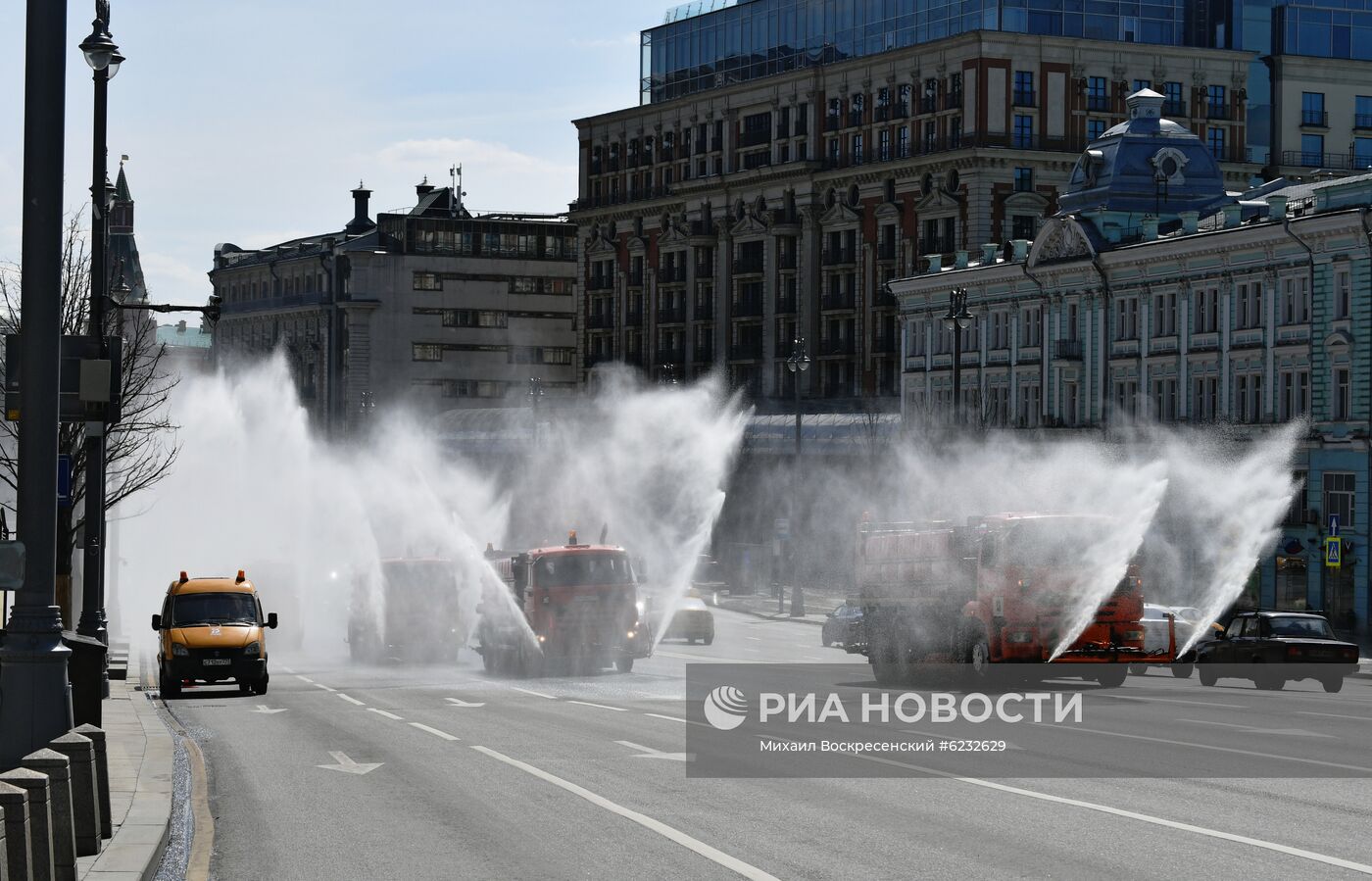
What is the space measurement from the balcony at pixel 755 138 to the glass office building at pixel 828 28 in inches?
157

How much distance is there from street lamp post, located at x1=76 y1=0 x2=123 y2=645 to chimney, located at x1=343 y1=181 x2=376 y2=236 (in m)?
140

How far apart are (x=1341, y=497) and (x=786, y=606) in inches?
967

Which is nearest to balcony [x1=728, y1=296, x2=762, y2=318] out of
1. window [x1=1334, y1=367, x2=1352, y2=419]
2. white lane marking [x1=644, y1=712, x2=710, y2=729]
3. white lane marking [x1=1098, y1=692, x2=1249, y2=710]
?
window [x1=1334, y1=367, x2=1352, y2=419]

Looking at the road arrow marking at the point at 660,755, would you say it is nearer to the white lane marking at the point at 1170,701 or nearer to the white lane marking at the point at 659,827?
the white lane marking at the point at 659,827

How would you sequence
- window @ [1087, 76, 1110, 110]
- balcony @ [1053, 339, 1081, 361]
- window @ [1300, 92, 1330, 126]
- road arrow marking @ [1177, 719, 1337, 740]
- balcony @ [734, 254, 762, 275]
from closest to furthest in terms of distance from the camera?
road arrow marking @ [1177, 719, 1337, 740] → balcony @ [1053, 339, 1081, 361] → window @ [1087, 76, 1110, 110] → window @ [1300, 92, 1330, 126] → balcony @ [734, 254, 762, 275]

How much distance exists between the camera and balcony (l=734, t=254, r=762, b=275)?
120 metres

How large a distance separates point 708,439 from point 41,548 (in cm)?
9815

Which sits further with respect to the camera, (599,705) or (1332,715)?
(599,705)

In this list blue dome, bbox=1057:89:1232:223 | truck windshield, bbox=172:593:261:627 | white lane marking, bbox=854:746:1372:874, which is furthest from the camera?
blue dome, bbox=1057:89:1232:223

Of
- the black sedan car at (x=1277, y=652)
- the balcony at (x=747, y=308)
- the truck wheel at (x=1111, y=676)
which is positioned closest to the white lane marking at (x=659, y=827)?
the truck wheel at (x=1111, y=676)

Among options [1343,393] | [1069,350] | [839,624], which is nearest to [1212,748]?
[839,624]

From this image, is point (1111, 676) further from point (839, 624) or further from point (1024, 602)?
point (839, 624)

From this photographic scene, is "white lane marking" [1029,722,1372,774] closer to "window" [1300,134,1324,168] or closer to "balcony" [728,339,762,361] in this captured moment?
"window" [1300,134,1324,168]

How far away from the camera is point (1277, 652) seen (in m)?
38.7
